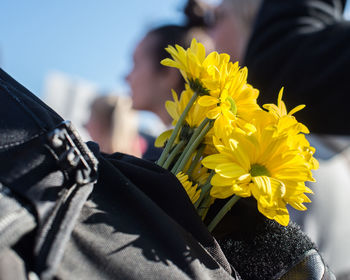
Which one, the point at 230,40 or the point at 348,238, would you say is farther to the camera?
the point at 230,40

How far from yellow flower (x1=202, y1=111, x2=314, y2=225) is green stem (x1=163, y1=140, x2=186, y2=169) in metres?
0.06

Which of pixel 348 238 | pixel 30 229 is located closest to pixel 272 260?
pixel 30 229

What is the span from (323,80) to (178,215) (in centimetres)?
53

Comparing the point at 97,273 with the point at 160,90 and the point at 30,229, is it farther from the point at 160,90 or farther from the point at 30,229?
Result: the point at 160,90

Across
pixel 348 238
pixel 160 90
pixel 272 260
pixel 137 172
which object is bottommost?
pixel 348 238

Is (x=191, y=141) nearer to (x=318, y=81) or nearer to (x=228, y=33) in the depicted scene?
(x=318, y=81)

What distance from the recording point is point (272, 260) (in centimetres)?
42

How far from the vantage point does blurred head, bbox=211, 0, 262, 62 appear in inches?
48.7

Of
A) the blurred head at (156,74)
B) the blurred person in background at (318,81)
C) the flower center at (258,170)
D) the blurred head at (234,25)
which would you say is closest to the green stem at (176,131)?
the flower center at (258,170)

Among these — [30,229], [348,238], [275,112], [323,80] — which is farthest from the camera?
[348,238]

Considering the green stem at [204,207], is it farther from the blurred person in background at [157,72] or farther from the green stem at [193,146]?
the blurred person in background at [157,72]

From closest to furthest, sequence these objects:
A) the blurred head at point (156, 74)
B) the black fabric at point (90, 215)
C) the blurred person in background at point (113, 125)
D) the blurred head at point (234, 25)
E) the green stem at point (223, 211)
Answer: the black fabric at point (90, 215), the green stem at point (223, 211), the blurred head at point (234, 25), the blurred head at point (156, 74), the blurred person in background at point (113, 125)

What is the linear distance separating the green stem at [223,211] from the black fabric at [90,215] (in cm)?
3

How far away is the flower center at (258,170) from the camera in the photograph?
396mm
